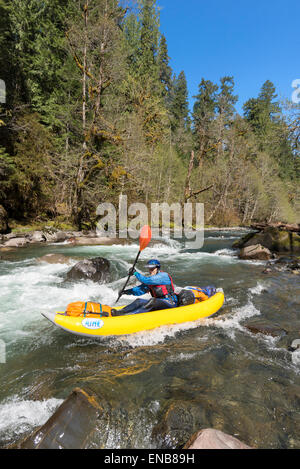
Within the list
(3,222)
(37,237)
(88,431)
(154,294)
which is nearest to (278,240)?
(154,294)

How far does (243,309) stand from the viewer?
16.3 feet

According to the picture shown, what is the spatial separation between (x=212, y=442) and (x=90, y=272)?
525 cm

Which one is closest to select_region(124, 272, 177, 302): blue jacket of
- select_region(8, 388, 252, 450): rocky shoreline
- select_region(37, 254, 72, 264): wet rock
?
select_region(8, 388, 252, 450): rocky shoreline

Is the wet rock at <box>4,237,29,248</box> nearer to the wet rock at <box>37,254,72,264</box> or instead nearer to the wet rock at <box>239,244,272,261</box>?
the wet rock at <box>37,254,72,264</box>

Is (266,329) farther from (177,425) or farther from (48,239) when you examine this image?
(48,239)

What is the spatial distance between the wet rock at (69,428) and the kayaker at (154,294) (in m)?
1.72

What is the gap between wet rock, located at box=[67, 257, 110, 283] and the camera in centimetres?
643

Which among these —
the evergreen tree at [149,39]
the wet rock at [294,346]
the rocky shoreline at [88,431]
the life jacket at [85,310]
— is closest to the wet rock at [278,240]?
the wet rock at [294,346]

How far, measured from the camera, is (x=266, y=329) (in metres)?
4.06

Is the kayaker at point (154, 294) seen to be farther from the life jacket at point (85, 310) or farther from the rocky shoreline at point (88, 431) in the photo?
the rocky shoreline at point (88, 431)

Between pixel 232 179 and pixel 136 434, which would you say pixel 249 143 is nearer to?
pixel 232 179

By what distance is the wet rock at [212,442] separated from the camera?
1729mm

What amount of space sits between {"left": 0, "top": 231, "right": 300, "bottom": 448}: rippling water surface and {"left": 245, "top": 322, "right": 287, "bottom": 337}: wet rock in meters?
0.11
